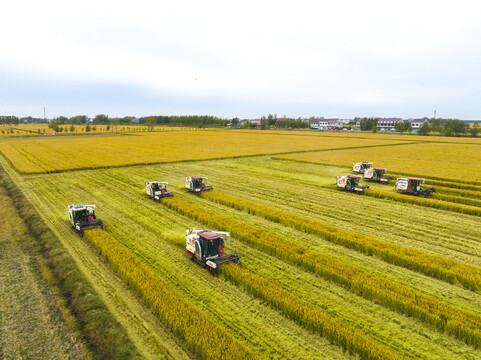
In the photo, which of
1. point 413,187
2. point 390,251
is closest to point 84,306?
point 390,251

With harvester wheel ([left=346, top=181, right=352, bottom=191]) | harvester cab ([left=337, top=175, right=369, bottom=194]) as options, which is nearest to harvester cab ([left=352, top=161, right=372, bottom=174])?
harvester cab ([left=337, top=175, right=369, bottom=194])

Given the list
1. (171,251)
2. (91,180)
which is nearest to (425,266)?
(171,251)

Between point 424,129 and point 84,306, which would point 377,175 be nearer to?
point 84,306

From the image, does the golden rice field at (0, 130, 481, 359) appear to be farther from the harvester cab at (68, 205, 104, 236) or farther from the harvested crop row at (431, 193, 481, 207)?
the harvester cab at (68, 205, 104, 236)

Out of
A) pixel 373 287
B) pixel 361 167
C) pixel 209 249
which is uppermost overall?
pixel 361 167

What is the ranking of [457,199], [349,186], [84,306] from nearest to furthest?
[84,306]
[457,199]
[349,186]

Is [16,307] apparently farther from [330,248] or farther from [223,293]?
[330,248]
